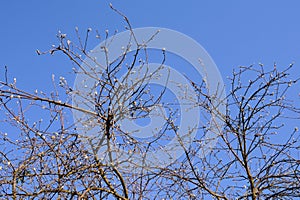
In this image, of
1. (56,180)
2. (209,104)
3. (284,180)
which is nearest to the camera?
(56,180)

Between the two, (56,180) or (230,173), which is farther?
(230,173)

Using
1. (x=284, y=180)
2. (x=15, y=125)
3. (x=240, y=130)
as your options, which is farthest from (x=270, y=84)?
(x=15, y=125)

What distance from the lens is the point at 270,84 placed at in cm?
303

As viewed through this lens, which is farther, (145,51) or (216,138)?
(216,138)

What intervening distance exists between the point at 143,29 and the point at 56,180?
111 centimetres

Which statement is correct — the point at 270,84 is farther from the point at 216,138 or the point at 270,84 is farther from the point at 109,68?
the point at 109,68

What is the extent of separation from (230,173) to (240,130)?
0.34m

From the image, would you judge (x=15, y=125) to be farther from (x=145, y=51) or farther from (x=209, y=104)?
(x=209, y=104)

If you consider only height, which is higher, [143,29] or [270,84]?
[143,29]

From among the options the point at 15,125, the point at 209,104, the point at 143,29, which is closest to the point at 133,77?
the point at 143,29

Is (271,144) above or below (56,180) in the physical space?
above

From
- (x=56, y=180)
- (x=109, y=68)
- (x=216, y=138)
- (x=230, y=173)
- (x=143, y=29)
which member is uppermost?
(x=143, y=29)

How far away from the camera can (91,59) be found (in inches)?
108

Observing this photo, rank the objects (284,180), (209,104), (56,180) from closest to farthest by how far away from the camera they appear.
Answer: (56,180) < (284,180) < (209,104)
